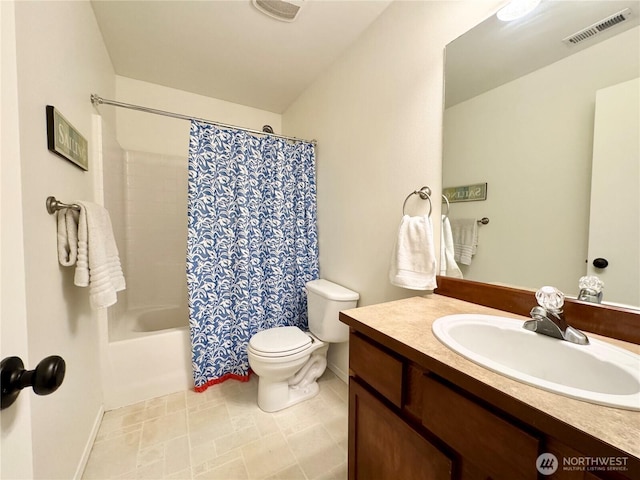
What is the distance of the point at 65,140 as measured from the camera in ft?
3.37

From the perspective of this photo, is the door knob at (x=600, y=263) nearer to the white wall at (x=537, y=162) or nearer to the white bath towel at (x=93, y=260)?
the white wall at (x=537, y=162)

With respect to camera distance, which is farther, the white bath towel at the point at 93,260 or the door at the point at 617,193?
the white bath towel at the point at 93,260

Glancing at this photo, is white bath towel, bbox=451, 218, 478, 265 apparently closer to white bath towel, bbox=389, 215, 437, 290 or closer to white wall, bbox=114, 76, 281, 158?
white bath towel, bbox=389, 215, 437, 290

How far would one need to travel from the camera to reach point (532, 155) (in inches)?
36.3

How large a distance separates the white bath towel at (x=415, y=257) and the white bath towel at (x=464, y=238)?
0.36 ft

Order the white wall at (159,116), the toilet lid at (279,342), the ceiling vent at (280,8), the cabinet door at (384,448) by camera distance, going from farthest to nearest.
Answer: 1. the white wall at (159,116)
2. the toilet lid at (279,342)
3. the ceiling vent at (280,8)
4. the cabinet door at (384,448)

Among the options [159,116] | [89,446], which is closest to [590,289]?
[89,446]

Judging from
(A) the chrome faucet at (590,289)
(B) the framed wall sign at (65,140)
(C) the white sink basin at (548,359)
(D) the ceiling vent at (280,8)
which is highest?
(D) the ceiling vent at (280,8)

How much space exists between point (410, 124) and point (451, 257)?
712mm

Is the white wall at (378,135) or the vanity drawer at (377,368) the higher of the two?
the white wall at (378,135)

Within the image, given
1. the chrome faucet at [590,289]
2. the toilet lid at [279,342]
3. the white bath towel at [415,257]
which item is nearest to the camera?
the chrome faucet at [590,289]

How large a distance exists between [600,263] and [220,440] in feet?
5.90

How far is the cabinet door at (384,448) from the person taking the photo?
2.15ft

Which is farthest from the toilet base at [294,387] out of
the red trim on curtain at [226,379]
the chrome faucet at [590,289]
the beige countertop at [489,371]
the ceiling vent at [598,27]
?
the ceiling vent at [598,27]
